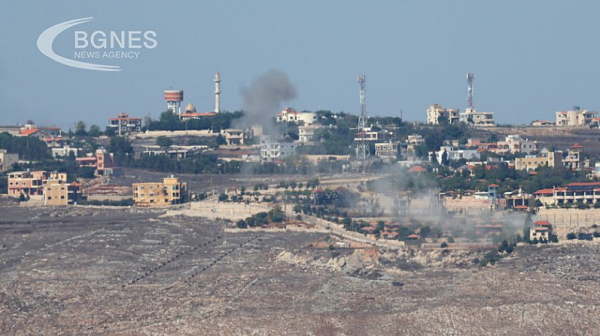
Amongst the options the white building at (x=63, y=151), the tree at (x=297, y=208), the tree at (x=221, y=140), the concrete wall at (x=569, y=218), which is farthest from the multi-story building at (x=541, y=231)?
the tree at (x=221, y=140)

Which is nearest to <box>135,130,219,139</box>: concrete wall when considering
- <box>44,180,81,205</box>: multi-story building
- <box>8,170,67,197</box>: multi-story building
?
<box>8,170,67,197</box>: multi-story building

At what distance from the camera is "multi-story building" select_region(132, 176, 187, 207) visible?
6091cm

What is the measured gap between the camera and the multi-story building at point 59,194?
6191 centimetres

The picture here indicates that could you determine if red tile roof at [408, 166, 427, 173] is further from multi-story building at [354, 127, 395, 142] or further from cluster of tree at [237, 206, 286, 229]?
multi-story building at [354, 127, 395, 142]

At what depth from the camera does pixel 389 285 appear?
43688 mm

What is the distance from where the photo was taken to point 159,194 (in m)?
61.1

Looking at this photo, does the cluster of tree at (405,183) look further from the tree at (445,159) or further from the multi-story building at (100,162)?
the multi-story building at (100,162)

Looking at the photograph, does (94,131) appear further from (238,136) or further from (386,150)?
(386,150)

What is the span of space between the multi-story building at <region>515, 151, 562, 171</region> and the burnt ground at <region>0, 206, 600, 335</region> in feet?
50.5

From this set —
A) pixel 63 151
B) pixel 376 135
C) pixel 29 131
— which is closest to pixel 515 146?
pixel 376 135

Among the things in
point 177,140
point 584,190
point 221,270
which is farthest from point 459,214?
point 177,140

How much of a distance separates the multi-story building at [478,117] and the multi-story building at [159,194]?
25.8m

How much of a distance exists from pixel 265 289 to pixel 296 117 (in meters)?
40.8

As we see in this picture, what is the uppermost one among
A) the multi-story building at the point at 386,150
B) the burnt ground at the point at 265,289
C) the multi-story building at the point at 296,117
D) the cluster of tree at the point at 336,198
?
the multi-story building at the point at 296,117
